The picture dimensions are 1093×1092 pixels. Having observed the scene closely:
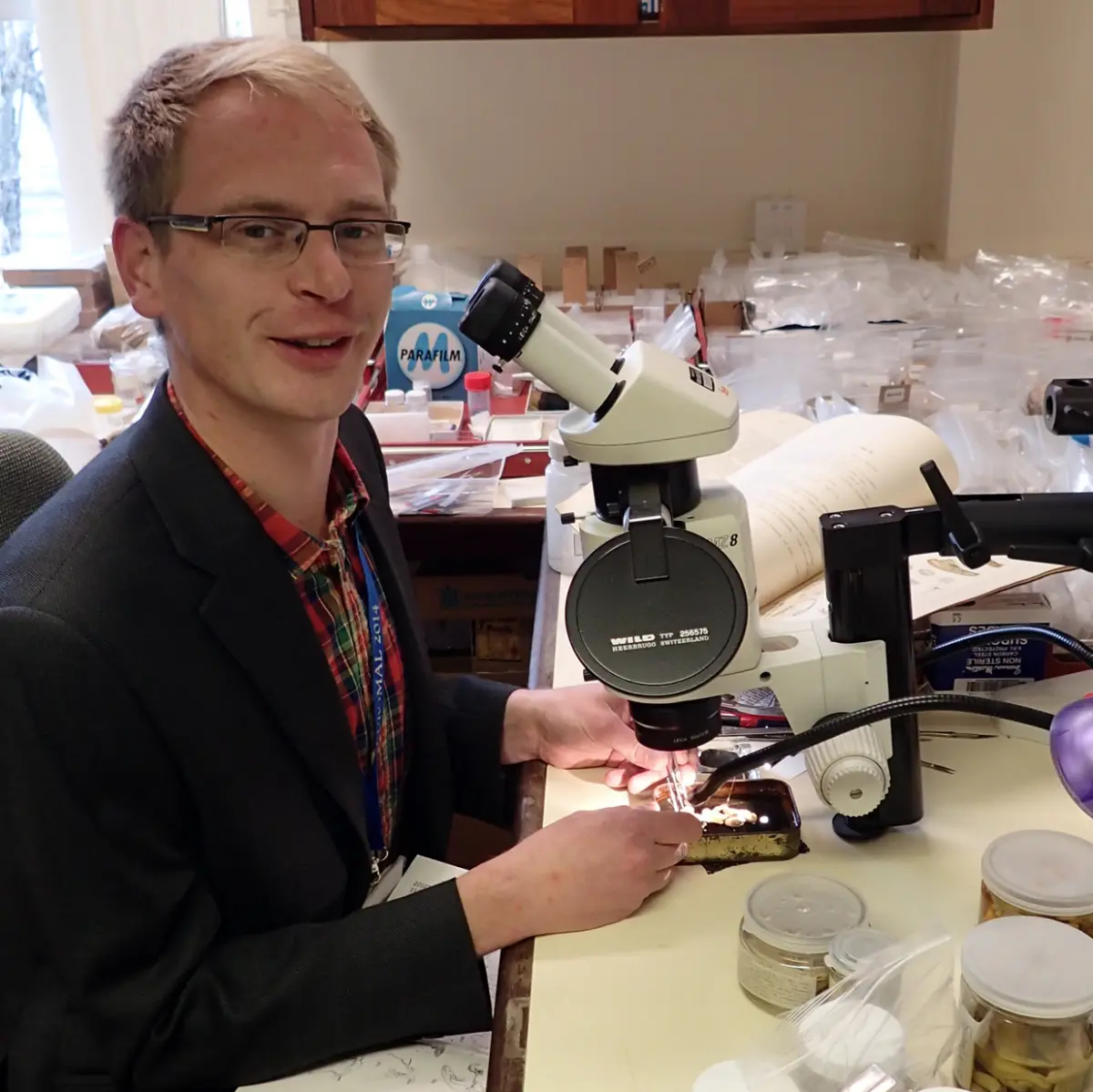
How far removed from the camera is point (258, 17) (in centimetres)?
241

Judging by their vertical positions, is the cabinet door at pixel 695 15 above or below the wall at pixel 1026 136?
above

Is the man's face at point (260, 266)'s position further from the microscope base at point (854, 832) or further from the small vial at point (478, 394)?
the small vial at point (478, 394)

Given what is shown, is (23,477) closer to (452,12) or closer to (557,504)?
(557,504)

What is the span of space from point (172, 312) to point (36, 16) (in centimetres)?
189

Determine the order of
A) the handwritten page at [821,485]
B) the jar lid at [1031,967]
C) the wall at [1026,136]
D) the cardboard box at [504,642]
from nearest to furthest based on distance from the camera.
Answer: the jar lid at [1031,967] → the handwritten page at [821,485] → the cardboard box at [504,642] → the wall at [1026,136]

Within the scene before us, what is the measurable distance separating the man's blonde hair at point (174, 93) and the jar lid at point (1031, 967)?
829mm

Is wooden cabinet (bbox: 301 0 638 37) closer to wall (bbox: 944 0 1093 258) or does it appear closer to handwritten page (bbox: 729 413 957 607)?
wall (bbox: 944 0 1093 258)

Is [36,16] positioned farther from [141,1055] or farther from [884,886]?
[884,886]

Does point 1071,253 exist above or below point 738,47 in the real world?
below

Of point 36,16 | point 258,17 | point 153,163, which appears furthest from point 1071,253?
point 36,16

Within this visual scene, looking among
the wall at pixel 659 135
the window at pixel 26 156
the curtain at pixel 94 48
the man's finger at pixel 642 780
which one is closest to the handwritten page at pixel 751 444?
the man's finger at pixel 642 780

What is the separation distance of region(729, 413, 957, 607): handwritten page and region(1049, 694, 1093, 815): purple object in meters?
0.49

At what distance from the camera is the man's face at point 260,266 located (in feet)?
3.18

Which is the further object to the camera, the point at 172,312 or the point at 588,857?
the point at 172,312
